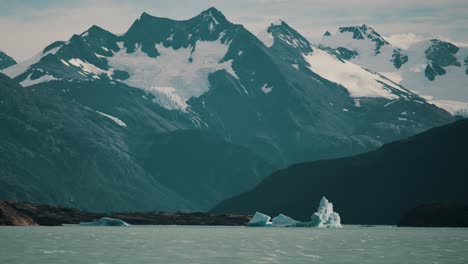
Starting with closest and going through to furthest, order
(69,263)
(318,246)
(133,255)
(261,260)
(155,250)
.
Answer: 1. (69,263)
2. (261,260)
3. (133,255)
4. (155,250)
5. (318,246)

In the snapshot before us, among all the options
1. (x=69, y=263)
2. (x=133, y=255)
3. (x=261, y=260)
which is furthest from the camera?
(x=133, y=255)

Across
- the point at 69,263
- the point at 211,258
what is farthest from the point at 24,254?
the point at 211,258

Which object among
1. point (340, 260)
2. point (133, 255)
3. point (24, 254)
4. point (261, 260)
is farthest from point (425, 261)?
point (24, 254)

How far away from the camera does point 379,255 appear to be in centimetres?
15775

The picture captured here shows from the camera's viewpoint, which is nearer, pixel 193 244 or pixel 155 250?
pixel 155 250

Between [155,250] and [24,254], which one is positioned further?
[155,250]

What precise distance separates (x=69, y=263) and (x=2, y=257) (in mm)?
13422

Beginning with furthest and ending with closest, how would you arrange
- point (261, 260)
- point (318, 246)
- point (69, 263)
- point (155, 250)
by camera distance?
point (318, 246) → point (155, 250) → point (261, 260) → point (69, 263)

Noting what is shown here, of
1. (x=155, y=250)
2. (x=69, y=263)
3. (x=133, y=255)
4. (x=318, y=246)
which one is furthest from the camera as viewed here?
(x=318, y=246)

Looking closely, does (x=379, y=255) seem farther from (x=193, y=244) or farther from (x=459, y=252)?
(x=193, y=244)

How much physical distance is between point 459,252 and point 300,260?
30.1 metres

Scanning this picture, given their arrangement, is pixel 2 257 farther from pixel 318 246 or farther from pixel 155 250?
pixel 318 246

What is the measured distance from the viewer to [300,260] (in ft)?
483

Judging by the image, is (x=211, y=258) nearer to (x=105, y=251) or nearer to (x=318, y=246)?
(x=105, y=251)
